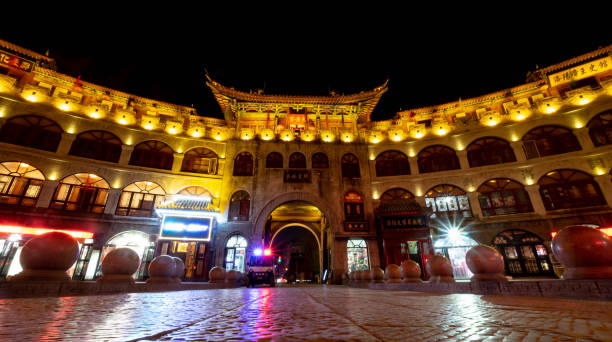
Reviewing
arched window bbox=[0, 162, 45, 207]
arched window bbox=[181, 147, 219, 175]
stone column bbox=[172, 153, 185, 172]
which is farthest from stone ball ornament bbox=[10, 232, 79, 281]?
arched window bbox=[0, 162, 45, 207]

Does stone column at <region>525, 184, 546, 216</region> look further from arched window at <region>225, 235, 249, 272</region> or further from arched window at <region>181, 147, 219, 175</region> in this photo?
arched window at <region>181, 147, 219, 175</region>

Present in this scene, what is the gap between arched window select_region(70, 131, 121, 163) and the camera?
55.6ft

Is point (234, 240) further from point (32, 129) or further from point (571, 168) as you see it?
point (571, 168)

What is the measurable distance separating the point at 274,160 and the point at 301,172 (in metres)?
2.58

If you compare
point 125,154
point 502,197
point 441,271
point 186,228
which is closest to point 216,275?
point 186,228

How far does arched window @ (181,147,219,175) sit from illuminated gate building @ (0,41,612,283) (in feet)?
0.42

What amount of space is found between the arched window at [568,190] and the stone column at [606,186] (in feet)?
0.56

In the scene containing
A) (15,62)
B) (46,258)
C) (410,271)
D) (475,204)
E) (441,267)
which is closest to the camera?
(46,258)

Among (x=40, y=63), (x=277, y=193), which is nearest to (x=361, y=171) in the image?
(x=277, y=193)

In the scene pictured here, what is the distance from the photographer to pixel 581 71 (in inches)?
730

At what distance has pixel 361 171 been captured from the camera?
20141 mm

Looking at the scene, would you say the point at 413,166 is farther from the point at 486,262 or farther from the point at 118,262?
the point at 118,262

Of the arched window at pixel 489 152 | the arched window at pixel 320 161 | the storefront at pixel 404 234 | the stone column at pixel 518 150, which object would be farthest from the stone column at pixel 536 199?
the arched window at pixel 320 161

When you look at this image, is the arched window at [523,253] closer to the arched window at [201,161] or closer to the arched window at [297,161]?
the arched window at [297,161]
